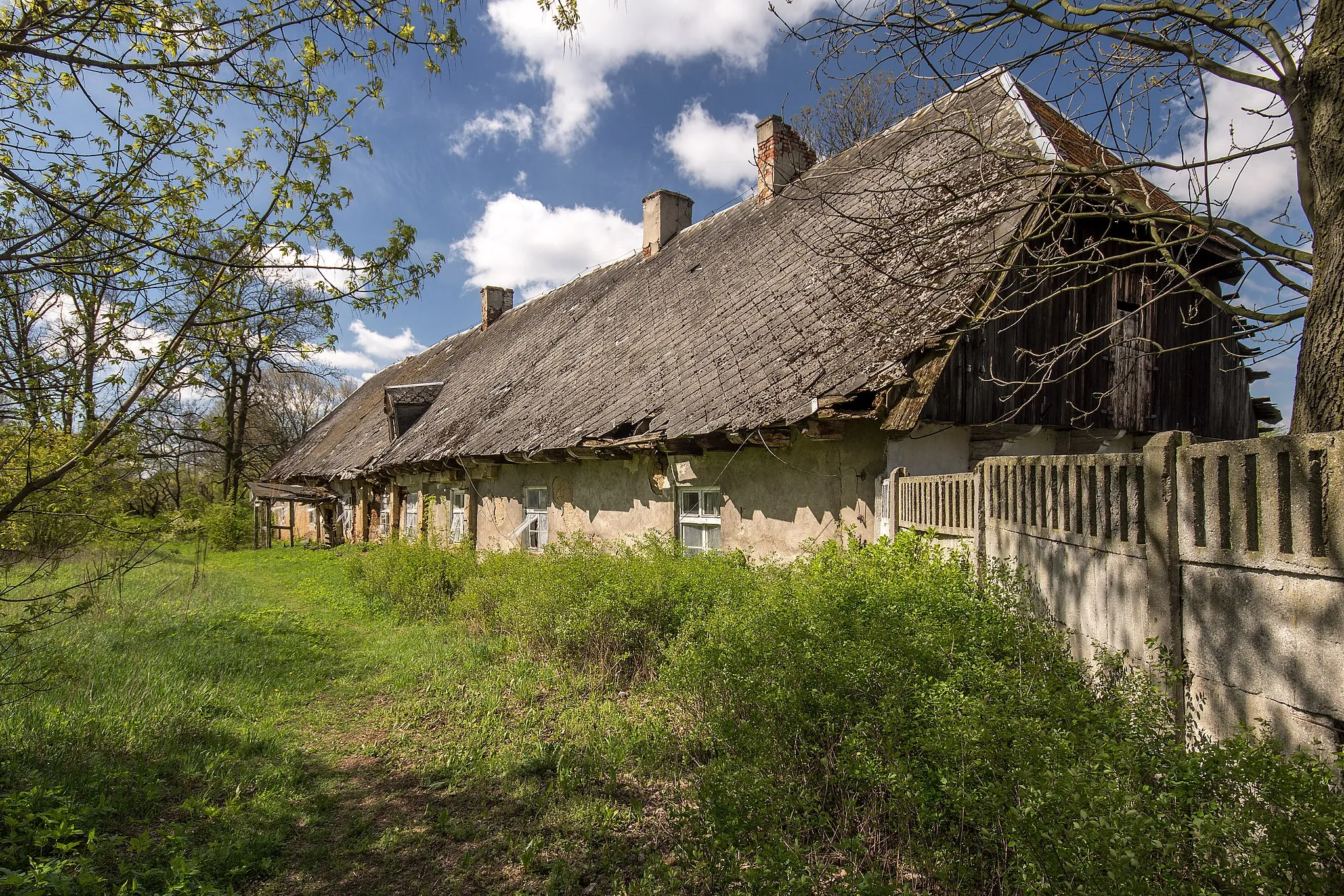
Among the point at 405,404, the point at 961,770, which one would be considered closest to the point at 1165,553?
the point at 961,770

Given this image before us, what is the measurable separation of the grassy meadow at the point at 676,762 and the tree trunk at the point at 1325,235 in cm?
186

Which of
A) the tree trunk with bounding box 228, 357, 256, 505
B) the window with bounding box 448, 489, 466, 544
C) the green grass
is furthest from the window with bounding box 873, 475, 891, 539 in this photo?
the tree trunk with bounding box 228, 357, 256, 505

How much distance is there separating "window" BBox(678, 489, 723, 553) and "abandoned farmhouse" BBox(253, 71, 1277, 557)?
0.10 ft

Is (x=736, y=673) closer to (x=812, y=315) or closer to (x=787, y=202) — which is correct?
(x=812, y=315)

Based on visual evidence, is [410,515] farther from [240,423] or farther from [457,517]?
[240,423]

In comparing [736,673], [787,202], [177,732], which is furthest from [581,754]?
[787,202]

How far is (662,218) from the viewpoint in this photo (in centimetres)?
1545

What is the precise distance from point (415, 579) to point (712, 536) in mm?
4679

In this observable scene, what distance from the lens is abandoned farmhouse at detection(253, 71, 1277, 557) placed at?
556 cm

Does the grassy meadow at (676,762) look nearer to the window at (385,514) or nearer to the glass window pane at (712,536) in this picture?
the glass window pane at (712,536)

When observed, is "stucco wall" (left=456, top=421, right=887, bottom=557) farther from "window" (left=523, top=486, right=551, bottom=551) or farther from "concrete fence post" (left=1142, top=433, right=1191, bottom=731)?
"concrete fence post" (left=1142, top=433, right=1191, bottom=731)

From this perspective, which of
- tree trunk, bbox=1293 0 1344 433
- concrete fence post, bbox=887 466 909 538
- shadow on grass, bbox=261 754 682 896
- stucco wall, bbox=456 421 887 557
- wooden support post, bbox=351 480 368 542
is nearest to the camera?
shadow on grass, bbox=261 754 682 896

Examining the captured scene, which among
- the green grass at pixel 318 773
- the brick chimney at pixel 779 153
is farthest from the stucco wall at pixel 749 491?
the brick chimney at pixel 779 153

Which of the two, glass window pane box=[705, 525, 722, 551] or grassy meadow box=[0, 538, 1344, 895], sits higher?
glass window pane box=[705, 525, 722, 551]
